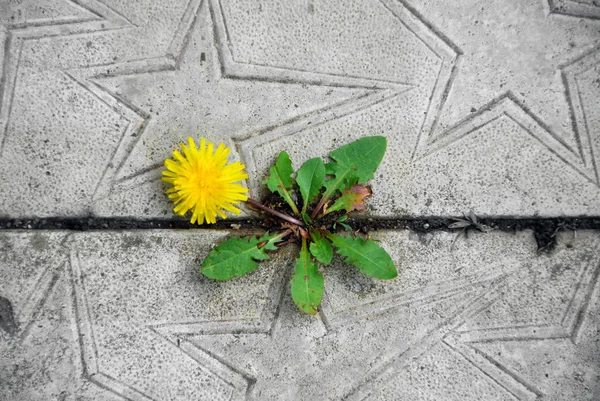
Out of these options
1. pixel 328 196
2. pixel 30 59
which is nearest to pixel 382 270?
pixel 328 196

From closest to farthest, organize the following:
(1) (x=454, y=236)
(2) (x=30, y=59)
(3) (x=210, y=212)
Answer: (3) (x=210, y=212) → (2) (x=30, y=59) → (1) (x=454, y=236)

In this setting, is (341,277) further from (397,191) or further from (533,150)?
(533,150)

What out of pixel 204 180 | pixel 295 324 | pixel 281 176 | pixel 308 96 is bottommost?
pixel 295 324

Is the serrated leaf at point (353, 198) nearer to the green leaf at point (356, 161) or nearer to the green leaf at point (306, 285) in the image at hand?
the green leaf at point (356, 161)

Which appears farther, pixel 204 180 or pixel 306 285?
pixel 306 285

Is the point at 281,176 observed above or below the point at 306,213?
above

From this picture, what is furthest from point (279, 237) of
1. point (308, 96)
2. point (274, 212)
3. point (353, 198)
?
point (308, 96)

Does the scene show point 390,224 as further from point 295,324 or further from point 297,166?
point 295,324
